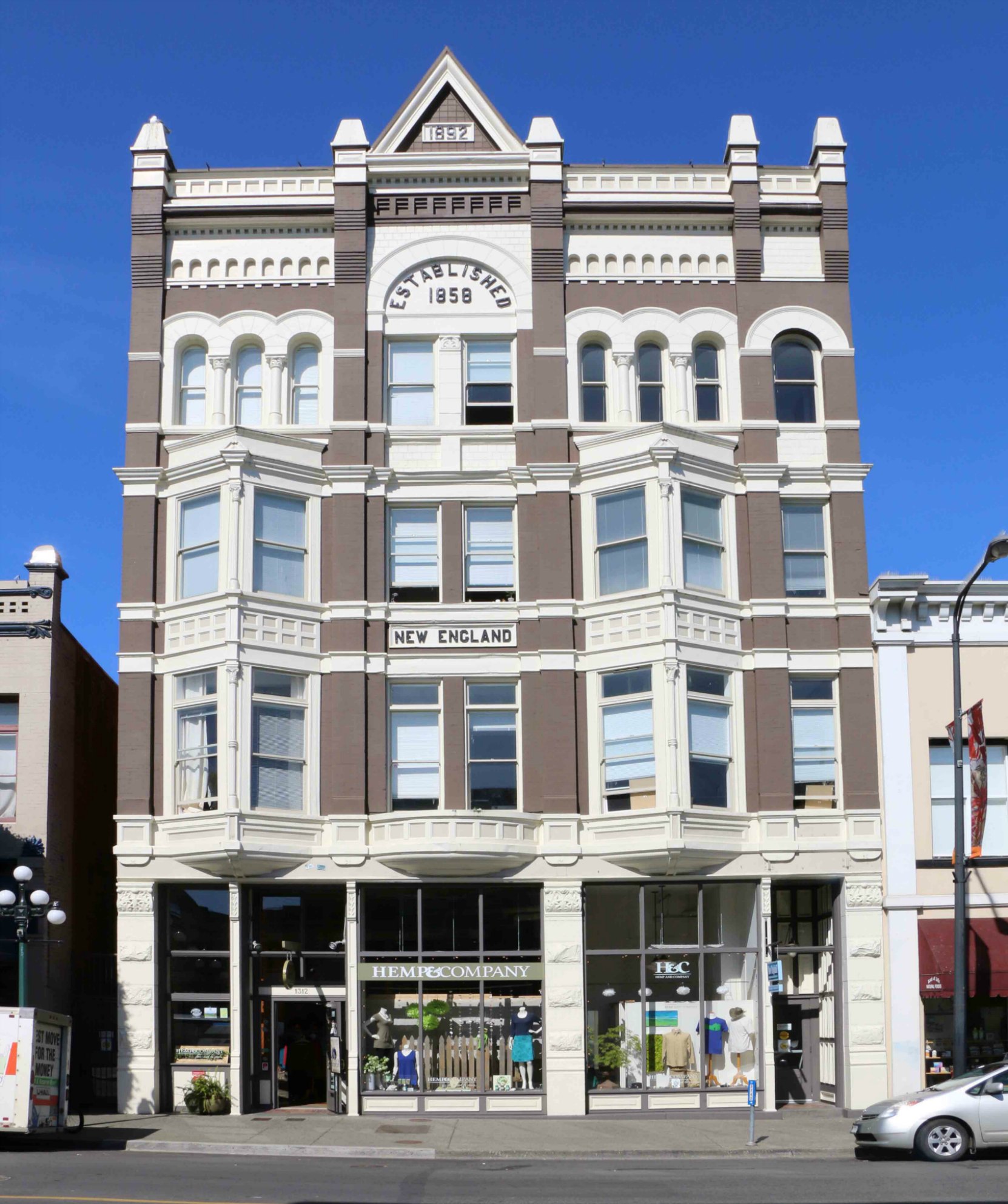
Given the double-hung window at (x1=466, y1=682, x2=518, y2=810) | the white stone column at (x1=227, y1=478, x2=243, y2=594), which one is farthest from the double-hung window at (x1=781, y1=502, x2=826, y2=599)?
the white stone column at (x1=227, y1=478, x2=243, y2=594)

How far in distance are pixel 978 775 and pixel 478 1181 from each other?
11908 mm

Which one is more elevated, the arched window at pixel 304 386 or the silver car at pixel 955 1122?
the arched window at pixel 304 386

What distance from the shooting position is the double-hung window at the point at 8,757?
1218 inches

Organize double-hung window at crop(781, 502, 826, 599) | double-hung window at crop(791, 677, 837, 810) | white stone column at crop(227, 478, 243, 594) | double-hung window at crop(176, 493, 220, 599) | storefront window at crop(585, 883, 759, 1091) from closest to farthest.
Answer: storefront window at crop(585, 883, 759, 1091), white stone column at crop(227, 478, 243, 594), double-hung window at crop(791, 677, 837, 810), double-hung window at crop(176, 493, 220, 599), double-hung window at crop(781, 502, 826, 599)

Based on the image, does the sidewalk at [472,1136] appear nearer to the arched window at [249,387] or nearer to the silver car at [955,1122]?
the silver car at [955,1122]

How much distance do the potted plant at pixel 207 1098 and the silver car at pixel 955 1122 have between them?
12.1 metres

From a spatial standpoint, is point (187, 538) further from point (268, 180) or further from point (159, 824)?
point (268, 180)

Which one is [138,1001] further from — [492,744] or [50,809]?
[492,744]

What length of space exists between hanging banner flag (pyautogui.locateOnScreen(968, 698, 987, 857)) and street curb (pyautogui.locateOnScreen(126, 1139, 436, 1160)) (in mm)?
11182

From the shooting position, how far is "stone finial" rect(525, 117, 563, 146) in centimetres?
3266

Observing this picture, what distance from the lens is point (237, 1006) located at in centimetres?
2938

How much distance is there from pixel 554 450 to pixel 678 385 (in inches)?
115

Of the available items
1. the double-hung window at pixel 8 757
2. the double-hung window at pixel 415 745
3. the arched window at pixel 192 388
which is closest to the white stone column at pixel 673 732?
the double-hung window at pixel 415 745

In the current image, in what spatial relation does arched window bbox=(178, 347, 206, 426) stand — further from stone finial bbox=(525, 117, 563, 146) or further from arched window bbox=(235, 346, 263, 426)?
stone finial bbox=(525, 117, 563, 146)
